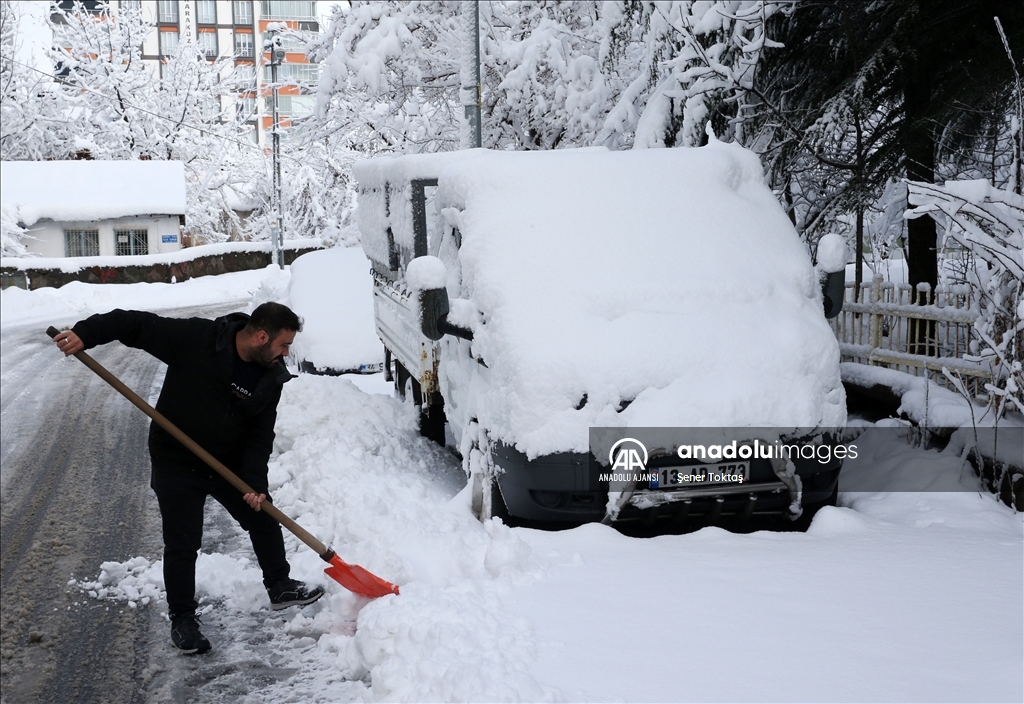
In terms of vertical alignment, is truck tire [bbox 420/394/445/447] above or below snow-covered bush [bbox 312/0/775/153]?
below

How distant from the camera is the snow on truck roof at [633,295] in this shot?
521 centimetres

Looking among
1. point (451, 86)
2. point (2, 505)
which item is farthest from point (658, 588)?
point (451, 86)

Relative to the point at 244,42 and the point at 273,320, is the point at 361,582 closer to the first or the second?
the point at 273,320

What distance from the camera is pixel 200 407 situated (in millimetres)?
4664

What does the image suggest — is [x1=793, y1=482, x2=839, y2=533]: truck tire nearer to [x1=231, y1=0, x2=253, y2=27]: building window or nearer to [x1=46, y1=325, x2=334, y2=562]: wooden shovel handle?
[x1=46, y1=325, x2=334, y2=562]: wooden shovel handle

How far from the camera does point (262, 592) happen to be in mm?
5176

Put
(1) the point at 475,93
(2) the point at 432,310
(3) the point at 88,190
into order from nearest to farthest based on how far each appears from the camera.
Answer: (2) the point at 432,310, (1) the point at 475,93, (3) the point at 88,190

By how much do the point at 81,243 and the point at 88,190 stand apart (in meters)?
2.10

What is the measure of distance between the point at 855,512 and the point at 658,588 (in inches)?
65.5

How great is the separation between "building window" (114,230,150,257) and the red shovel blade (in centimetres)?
3815

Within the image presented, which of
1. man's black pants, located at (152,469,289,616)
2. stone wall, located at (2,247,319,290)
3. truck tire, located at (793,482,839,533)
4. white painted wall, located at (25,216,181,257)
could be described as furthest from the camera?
white painted wall, located at (25,216,181,257)

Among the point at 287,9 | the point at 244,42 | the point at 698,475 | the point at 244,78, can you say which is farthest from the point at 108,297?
the point at 287,9

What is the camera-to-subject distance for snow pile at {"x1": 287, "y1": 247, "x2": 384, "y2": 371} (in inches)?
436

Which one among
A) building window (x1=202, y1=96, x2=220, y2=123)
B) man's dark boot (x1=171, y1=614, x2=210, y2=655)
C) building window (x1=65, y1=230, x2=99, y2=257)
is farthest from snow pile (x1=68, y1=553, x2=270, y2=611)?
building window (x1=202, y1=96, x2=220, y2=123)
